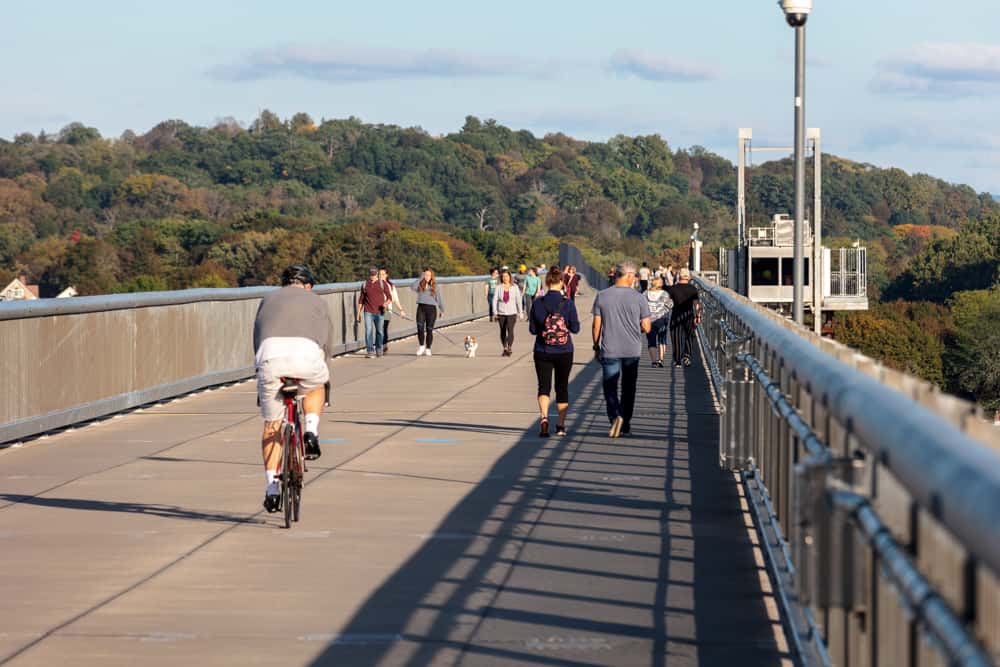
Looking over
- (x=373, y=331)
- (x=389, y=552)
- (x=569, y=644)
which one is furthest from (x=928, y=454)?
(x=373, y=331)

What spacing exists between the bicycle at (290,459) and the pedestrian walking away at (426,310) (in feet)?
62.7

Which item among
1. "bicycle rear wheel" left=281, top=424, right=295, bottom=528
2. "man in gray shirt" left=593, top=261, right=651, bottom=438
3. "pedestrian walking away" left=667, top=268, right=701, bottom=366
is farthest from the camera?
"pedestrian walking away" left=667, top=268, right=701, bottom=366

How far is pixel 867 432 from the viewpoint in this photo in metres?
3.93

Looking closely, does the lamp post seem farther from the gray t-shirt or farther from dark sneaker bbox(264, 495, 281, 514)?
dark sneaker bbox(264, 495, 281, 514)

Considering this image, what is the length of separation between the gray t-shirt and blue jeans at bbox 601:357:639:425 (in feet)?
0.21

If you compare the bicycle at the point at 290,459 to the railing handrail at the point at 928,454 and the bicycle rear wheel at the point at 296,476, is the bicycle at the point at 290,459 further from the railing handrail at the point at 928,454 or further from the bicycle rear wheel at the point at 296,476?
the railing handrail at the point at 928,454

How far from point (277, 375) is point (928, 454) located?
756 cm

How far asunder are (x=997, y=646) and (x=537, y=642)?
427 cm

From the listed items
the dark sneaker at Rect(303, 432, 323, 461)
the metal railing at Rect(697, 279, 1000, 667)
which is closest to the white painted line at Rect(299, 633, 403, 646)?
the metal railing at Rect(697, 279, 1000, 667)

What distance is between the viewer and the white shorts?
33.7 ft

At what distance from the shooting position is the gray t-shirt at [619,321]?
52.2ft

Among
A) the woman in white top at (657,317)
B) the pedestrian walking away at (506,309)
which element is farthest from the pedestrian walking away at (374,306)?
the woman in white top at (657,317)

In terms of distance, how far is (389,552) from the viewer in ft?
30.1

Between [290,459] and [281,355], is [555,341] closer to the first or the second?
[281,355]
